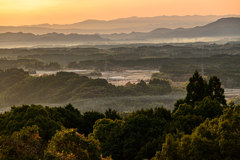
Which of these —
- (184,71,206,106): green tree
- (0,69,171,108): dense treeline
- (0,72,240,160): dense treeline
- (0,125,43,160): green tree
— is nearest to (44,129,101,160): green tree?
(0,72,240,160): dense treeline

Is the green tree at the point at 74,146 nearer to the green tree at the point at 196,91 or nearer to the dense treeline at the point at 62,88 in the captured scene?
the green tree at the point at 196,91

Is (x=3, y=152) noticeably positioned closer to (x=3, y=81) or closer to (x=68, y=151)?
(x=68, y=151)

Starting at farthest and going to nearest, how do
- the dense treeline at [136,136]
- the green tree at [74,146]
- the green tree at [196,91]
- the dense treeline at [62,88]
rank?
the dense treeline at [62,88] < the green tree at [196,91] < the dense treeline at [136,136] < the green tree at [74,146]

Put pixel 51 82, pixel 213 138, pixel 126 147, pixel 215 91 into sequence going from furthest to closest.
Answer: pixel 51 82 → pixel 215 91 → pixel 126 147 → pixel 213 138

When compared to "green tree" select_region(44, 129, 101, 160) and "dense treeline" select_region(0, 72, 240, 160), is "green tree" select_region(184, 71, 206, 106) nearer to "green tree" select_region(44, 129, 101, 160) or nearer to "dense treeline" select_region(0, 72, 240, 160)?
"dense treeline" select_region(0, 72, 240, 160)

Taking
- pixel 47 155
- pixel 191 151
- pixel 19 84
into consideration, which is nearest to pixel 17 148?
pixel 47 155

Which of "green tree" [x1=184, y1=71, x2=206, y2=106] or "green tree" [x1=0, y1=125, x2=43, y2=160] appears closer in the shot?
"green tree" [x1=0, y1=125, x2=43, y2=160]

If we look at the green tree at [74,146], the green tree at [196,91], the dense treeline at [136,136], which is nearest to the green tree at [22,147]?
the dense treeline at [136,136]
